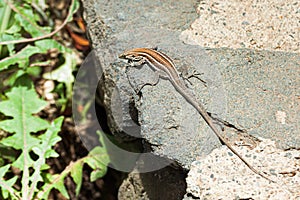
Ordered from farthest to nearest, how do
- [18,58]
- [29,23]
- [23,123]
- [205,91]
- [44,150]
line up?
[29,23], [18,58], [23,123], [44,150], [205,91]

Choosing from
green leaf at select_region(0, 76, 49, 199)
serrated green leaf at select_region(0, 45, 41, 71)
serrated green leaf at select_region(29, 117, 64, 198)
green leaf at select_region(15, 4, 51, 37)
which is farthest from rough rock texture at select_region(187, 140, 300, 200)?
green leaf at select_region(15, 4, 51, 37)

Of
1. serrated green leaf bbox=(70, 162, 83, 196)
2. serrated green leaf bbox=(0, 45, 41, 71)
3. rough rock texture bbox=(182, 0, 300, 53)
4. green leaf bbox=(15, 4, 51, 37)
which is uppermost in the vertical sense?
rough rock texture bbox=(182, 0, 300, 53)

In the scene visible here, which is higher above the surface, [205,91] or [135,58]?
[135,58]

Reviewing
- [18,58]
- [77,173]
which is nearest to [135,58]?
[77,173]

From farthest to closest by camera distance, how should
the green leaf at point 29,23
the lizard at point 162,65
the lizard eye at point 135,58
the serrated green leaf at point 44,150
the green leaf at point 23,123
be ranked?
the green leaf at point 29,23 < the green leaf at point 23,123 < the serrated green leaf at point 44,150 < the lizard eye at point 135,58 < the lizard at point 162,65

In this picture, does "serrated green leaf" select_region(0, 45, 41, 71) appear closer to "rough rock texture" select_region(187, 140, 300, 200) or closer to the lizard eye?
the lizard eye

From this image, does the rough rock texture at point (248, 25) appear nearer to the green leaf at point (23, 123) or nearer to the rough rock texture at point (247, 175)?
the rough rock texture at point (247, 175)

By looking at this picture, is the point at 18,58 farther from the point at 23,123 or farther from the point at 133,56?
the point at 133,56

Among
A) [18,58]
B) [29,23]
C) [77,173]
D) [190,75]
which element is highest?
[190,75]

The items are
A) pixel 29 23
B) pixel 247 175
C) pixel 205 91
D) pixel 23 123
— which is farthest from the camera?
pixel 29 23

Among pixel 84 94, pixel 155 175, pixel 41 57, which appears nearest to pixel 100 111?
pixel 84 94

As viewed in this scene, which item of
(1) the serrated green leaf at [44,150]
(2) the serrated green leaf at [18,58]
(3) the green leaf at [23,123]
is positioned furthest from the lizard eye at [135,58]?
(2) the serrated green leaf at [18,58]
